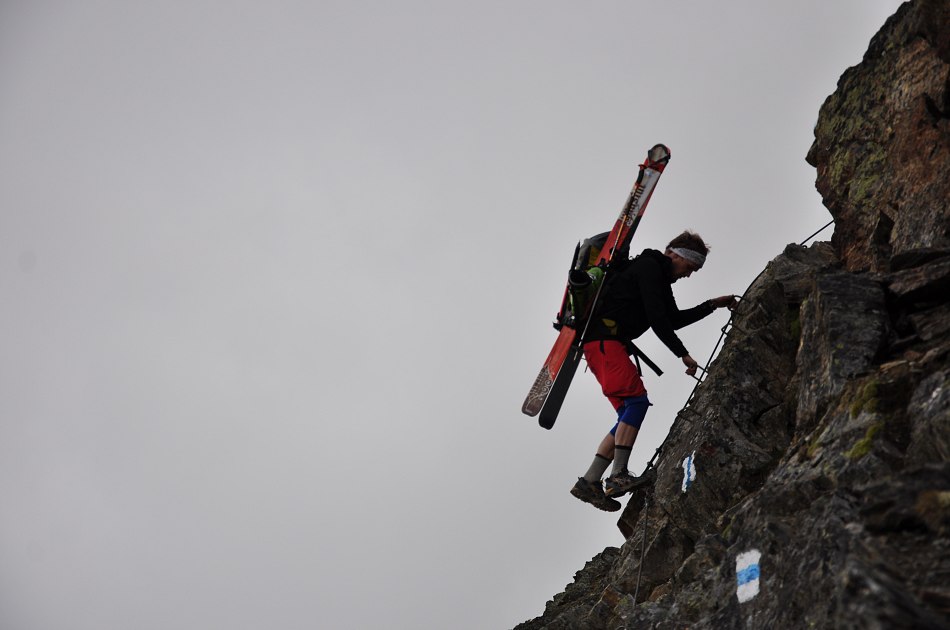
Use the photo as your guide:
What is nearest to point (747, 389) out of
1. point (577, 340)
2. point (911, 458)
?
point (577, 340)

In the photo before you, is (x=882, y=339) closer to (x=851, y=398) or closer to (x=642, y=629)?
(x=851, y=398)

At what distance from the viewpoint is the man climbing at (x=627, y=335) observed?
12555 millimetres

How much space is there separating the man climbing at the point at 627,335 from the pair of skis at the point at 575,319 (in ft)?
0.87

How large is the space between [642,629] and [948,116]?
763cm

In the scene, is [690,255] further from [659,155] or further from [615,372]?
[659,155]

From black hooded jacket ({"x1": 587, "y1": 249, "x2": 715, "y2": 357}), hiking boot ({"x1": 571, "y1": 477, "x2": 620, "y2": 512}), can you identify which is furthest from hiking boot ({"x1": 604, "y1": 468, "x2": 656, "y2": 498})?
black hooded jacket ({"x1": 587, "y1": 249, "x2": 715, "y2": 357})

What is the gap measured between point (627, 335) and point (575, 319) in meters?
0.89

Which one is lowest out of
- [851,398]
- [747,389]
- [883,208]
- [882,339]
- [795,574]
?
[795,574]

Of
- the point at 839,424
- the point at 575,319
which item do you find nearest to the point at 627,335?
the point at 575,319

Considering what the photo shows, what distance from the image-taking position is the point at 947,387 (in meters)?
6.89

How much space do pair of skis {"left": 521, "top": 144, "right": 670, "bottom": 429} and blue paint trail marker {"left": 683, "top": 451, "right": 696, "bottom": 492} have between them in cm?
247

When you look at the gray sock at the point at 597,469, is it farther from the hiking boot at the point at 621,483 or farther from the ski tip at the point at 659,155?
the ski tip at the point at 659,155

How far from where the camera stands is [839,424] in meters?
8.26

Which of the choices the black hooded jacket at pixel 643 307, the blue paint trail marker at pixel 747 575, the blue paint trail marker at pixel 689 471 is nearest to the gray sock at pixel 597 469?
the blue paint trail marker at pixel 689 471
